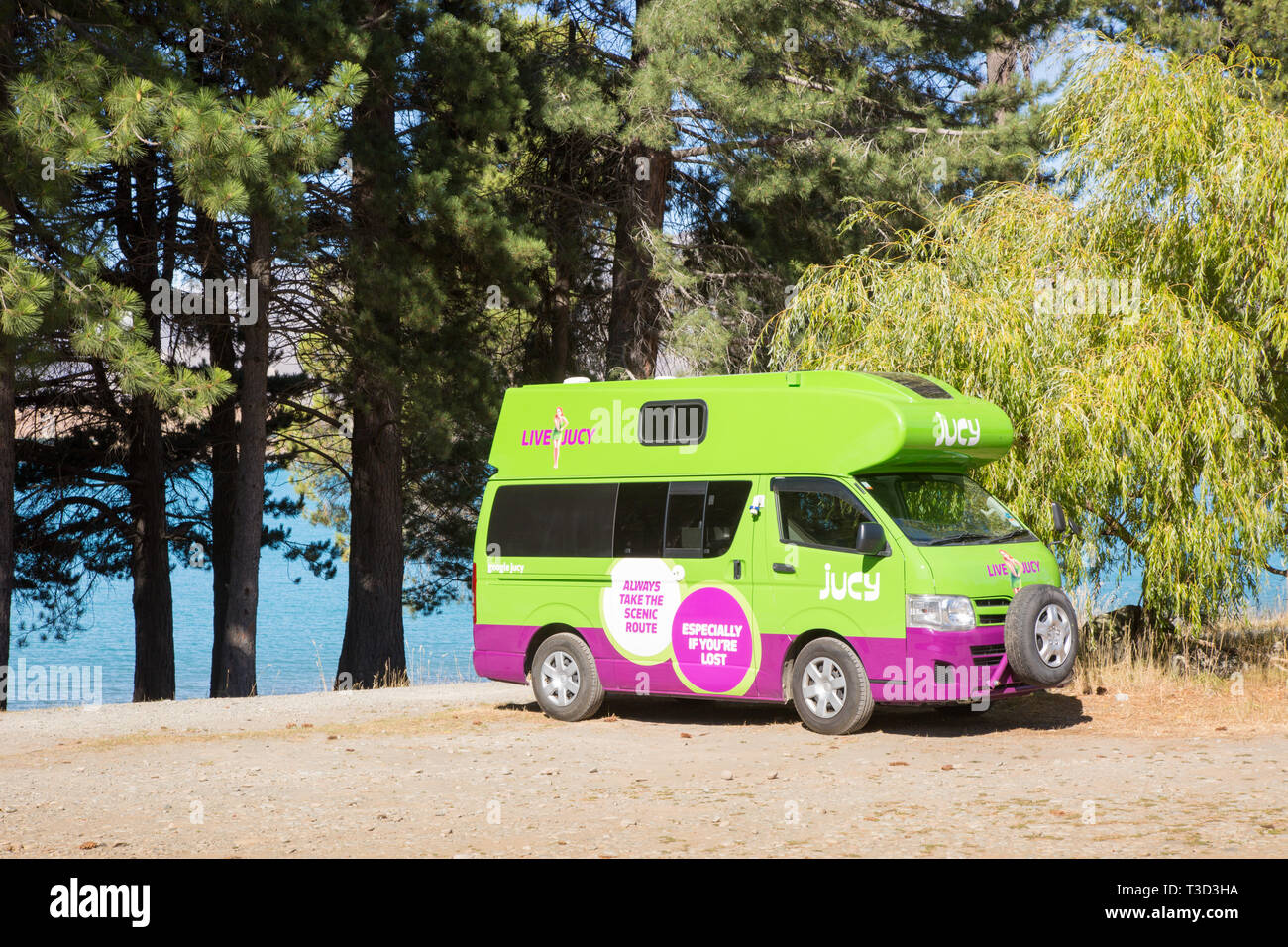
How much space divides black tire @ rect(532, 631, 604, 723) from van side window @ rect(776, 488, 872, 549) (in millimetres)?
2278

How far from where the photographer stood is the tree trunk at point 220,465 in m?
20.5

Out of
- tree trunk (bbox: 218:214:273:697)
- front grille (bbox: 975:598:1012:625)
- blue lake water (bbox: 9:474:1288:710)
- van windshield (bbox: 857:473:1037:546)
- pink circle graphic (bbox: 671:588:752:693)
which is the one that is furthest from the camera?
blue lake water (bbox: 9:474:1288:710)

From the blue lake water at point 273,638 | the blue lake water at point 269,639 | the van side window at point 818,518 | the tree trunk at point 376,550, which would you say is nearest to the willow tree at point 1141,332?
the blue lake water at point 273,638

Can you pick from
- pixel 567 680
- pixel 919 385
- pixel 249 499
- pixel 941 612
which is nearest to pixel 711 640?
pixel 567 680

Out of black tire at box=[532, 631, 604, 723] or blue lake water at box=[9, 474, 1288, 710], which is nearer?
black tire at box=[532, 631, 604, 723]

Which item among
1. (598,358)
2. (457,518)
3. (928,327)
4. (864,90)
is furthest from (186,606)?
(928,327)

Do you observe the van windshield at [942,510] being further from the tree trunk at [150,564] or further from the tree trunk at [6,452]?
the tree trunk at [150,564]

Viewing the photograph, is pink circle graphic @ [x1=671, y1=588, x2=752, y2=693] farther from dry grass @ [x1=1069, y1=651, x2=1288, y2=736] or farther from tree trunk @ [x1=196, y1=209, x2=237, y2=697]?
tree trunk @ [x1=196, y1=209, x2=237, y2=697]

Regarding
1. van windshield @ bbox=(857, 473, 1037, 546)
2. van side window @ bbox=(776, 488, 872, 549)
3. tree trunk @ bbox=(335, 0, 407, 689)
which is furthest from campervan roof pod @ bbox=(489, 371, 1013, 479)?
tree trunk @ bbox=(335, 0, 407, 689)

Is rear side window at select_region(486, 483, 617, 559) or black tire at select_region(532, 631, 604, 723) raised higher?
rear side window at select_region(486, 483, 617, 559)

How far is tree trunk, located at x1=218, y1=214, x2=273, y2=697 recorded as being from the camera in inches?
746

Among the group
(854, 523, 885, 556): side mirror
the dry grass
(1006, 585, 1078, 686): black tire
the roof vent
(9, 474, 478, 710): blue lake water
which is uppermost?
the roof vent

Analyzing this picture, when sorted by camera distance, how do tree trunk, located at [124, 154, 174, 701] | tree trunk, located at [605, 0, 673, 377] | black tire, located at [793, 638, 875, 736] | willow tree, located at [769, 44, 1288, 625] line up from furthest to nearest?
tree trunk, located at [605, 0, 673, 377]
tree trunk, located at [124, 154, 174, 701]
willow tree, located at [769, 44, 1288, 625]
black tire, located at [793, 638, 875, 736]

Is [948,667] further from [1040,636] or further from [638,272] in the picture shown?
[638,272]
